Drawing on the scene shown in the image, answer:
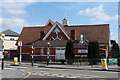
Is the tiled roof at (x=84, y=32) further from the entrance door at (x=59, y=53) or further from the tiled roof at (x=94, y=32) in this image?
the entrance door at (x=59, y=53)

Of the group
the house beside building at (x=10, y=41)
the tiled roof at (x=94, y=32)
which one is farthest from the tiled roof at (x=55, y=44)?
the house beside building at (x=10, y=41)

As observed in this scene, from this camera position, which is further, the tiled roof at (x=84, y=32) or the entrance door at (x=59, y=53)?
the tiled roof at (x=84, y=32)

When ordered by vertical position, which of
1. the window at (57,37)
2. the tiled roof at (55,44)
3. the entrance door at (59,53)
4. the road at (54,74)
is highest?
the window at (57,37)

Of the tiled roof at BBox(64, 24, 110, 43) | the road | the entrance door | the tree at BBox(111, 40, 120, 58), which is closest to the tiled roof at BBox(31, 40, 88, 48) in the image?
the entrance door

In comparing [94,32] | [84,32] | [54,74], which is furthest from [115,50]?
[54,74]

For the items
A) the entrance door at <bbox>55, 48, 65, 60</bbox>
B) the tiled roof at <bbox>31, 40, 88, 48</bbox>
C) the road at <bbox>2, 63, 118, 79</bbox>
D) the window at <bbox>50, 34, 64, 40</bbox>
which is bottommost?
the road at <bbox>2, 63, 118, 79</bbox>

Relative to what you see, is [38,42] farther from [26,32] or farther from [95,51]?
[95,51]

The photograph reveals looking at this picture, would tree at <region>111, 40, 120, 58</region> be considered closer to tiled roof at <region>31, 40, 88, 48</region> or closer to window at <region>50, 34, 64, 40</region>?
tiled roof at <region>31, 40, 88, 48</region>

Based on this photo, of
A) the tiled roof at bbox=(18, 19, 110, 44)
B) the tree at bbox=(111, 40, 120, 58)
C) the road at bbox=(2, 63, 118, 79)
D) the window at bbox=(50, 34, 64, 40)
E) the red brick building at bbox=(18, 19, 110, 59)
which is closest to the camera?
the road at bbox=(2, 63, 118, 79)

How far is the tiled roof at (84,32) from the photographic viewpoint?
38094mm

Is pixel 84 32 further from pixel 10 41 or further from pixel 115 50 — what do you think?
pixel 10 41

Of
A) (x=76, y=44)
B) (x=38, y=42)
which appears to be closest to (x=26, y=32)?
(x=38, y=42)

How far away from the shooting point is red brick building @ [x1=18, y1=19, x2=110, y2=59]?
3681 centimetres

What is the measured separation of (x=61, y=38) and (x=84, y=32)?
517 cm
